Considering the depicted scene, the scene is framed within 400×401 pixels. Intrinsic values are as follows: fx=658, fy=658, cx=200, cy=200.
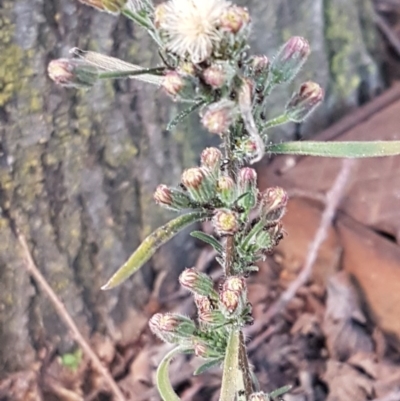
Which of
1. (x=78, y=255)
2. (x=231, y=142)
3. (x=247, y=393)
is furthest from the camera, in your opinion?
(x=78, y=255)

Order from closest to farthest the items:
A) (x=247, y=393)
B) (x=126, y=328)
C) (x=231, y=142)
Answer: (x=231, y=142) → (x=247, y=393) → (x=126, y=328)

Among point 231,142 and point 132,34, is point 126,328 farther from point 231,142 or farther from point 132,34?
point 231,142

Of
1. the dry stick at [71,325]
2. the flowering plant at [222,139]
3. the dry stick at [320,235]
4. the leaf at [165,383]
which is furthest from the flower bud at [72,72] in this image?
→ the dry stick at [320,235]

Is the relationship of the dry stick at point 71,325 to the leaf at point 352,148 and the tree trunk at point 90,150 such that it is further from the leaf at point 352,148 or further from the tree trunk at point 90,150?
the leaf at point 352,148

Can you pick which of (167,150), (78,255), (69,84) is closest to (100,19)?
(167,150)

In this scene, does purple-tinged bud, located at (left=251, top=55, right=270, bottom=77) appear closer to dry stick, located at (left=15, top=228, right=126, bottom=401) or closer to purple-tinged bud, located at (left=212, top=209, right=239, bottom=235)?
purple-tinged bud, located at (left=212, top=209, right=239, bottom=235)

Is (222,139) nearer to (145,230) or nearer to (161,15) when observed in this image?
(161,15)
